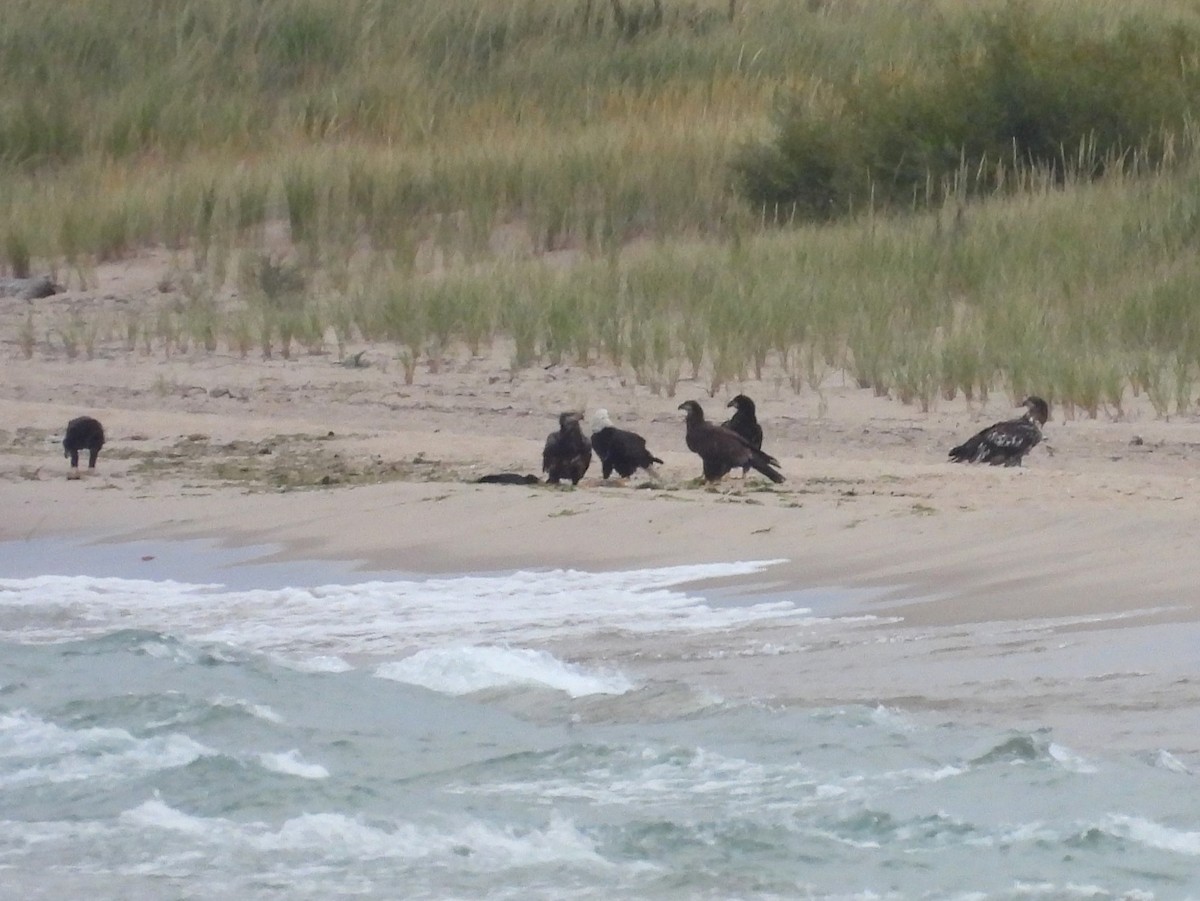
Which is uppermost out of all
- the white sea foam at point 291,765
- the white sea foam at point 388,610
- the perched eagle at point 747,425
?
the perched eagle at point 747,425

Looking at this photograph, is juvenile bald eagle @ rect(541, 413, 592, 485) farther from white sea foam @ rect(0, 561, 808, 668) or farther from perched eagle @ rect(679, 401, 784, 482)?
white sea foam @ rect(0, 561, 808, 668)

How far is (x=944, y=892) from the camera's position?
4.50m

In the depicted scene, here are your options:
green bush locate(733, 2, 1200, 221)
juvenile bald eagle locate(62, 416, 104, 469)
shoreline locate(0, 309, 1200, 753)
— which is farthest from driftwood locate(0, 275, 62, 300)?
juvenile bald eagle locate(62, 416, 104, 469)

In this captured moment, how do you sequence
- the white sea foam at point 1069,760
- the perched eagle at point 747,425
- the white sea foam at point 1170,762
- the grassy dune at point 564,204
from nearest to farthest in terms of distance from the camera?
1. the white sea foam at point 1170,762
2. the white sea foam at point 1069,760
3. the perched eagle at point 747,425
4. the grassy dune at point 564,204

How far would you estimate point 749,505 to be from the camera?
29.0 feet

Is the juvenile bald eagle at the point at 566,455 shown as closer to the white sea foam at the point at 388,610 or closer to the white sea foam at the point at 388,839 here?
the white sea foam at the point at 388,610

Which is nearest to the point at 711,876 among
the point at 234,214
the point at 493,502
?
the point at 493,502

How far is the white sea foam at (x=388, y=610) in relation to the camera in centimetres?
714

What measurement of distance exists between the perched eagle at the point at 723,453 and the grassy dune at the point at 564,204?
246 cm

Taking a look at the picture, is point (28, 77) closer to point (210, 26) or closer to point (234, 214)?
point (210, 26)

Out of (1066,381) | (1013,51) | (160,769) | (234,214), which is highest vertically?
(1013,51)

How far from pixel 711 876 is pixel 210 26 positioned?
2264cm

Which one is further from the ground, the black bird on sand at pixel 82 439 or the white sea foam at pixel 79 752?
the black bird on sand at pixel 82 439

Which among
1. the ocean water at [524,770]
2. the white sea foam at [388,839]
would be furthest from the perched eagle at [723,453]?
the white sea foam at [388,839]
